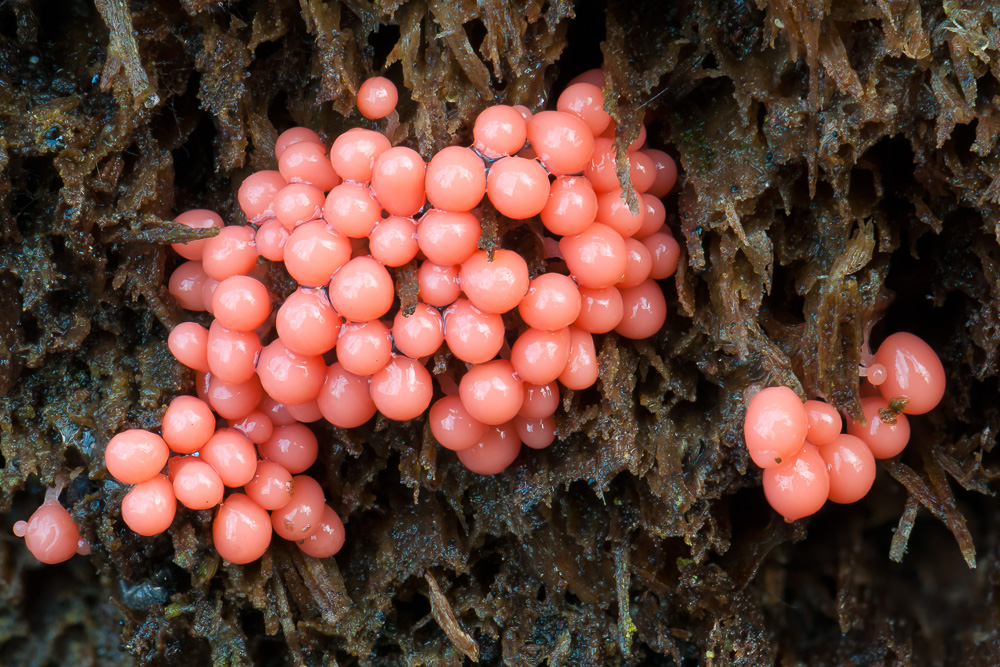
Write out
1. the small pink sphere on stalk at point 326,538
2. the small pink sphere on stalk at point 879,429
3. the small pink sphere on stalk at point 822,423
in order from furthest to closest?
the small pink sphere on stalk at point 326,538 < the small pink sphere on stalk at point 879,429 < the small pink sphere on stalk at point 822,423

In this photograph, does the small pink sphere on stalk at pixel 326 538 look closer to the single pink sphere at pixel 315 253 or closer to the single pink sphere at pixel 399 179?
the single pink sphere at pixel 315 253

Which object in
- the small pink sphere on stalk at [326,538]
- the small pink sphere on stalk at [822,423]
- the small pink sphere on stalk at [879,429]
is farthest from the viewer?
the small pink sphere on stalk at [326,538]

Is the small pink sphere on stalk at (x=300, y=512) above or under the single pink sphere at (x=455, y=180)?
under

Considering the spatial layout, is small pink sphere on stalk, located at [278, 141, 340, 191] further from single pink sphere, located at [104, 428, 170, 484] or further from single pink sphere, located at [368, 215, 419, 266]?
single pink sphere, located at [104, 428, 170, 484]

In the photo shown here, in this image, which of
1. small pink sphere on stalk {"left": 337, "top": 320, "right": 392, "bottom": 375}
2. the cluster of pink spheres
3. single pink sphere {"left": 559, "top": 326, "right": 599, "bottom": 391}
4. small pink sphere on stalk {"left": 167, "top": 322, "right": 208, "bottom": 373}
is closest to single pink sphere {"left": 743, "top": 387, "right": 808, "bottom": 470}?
the cluster of pink spheres

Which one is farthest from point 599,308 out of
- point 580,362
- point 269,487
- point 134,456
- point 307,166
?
point 134,456

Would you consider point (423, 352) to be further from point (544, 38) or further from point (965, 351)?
point (965, 351)

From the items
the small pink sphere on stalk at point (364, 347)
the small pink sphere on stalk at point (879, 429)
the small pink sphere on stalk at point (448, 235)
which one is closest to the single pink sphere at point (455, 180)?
the small pink sphere on stalk at point (448, 235)
